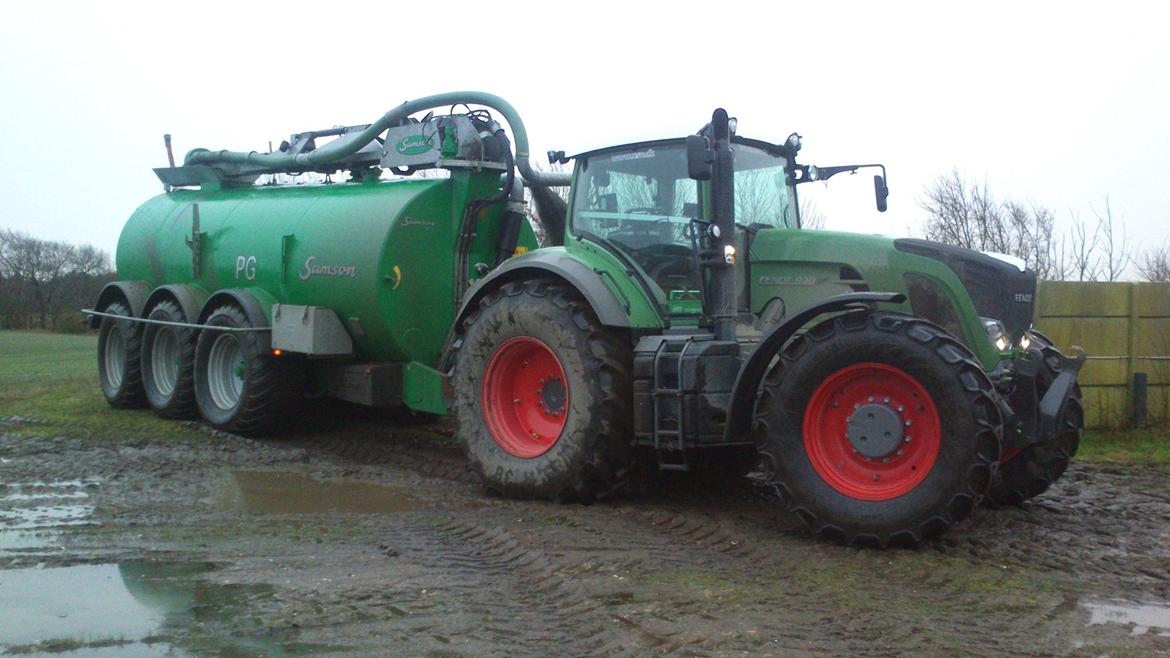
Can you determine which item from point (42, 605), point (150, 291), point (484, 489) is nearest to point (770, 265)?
point (484, 489)

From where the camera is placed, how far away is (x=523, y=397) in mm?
8203

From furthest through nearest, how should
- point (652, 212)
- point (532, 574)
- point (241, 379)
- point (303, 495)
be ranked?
point (241, 379), point (303, 495), point (652, 212), point (532, 574)

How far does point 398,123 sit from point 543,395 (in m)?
3.68

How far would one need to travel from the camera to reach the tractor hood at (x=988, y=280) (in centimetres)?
683

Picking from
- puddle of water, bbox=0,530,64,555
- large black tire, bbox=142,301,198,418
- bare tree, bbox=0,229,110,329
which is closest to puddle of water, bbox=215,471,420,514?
puddle of water, bbox=0,530,64,555

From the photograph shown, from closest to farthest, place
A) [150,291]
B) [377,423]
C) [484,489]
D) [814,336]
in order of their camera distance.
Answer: [814,336], [484,489], [377,423], [150,291]

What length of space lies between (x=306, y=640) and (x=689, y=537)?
2668mm

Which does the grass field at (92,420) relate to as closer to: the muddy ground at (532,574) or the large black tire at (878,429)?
the muddy ground at (532,574)

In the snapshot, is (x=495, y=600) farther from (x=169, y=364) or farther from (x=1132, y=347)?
(x=1132, y=347)

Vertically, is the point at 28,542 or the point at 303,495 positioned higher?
the point at 28,542

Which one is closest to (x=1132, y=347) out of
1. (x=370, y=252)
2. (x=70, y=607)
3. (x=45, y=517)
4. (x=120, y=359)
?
(x=370, y=252)

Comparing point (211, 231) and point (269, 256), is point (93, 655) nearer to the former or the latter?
point (269, 256)

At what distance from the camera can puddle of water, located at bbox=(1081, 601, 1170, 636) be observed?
4777 millimetres

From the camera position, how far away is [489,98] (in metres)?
10.1
